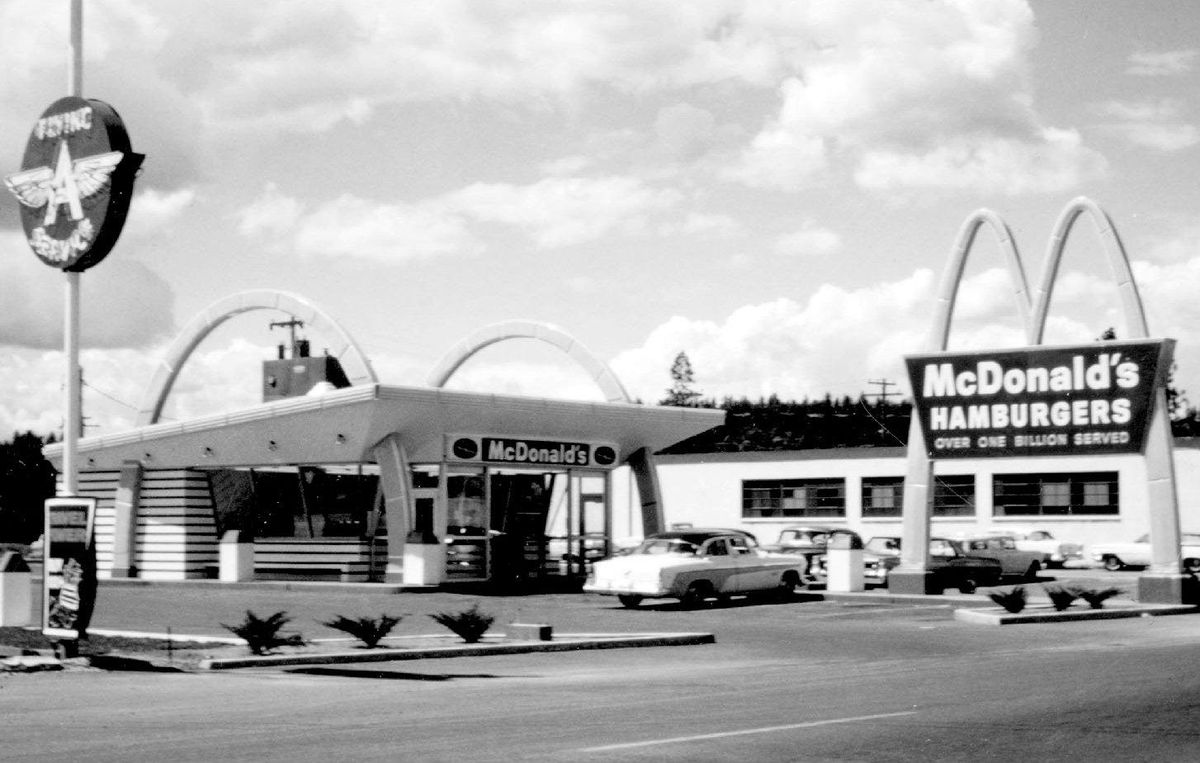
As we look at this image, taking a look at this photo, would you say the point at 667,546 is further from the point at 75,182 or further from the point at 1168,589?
the point at 75,182

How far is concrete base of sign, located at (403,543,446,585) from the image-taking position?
33000 millimetres

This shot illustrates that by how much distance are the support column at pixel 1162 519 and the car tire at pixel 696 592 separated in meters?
8.14

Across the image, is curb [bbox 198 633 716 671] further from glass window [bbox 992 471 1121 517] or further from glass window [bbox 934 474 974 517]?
glass window [bbox 934 474 974 517]

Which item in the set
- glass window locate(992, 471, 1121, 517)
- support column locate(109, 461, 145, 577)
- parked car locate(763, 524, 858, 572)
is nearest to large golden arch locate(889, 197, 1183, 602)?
parked car locate(763, 524, 858, 572)

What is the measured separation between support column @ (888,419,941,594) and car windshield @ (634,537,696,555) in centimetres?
510

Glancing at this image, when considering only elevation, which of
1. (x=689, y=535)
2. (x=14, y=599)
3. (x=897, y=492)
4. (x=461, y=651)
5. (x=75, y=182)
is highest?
(x=75, y=182)

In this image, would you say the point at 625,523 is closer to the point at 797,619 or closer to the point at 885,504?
the point at 885,504

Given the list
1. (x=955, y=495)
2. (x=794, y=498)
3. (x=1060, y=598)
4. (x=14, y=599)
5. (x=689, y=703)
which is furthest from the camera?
(x=794, y=498)

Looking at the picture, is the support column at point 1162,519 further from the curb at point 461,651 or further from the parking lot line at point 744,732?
the parking lot line at point 744,732

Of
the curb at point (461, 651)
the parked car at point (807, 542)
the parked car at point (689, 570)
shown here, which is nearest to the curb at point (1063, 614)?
the parked car at point (689, 570)

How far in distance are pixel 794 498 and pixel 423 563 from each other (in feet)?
103

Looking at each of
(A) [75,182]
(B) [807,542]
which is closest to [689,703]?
(A) [75,182]

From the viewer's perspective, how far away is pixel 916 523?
106 feet

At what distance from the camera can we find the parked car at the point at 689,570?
28.8 m
